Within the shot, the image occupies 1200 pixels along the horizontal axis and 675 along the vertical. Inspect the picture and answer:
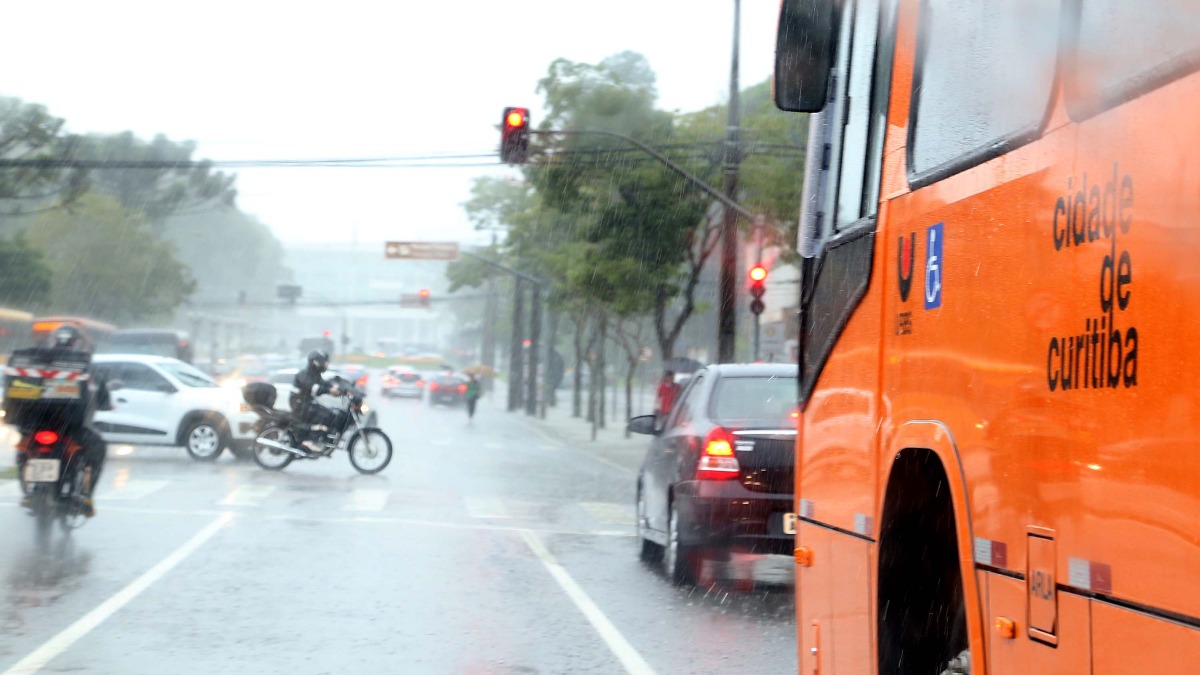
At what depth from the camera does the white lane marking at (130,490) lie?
1716 cm

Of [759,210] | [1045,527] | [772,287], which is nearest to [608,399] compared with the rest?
[772,287]

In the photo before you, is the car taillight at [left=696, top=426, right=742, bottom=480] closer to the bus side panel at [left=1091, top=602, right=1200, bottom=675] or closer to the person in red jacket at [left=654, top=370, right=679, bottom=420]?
the bus side panel at [left=1091, top=602, right=1200, bottom=675]

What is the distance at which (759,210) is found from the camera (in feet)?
104

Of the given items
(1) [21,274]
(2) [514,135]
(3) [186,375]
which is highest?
(1) [21,274]

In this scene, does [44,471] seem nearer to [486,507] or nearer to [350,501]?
[350,501]

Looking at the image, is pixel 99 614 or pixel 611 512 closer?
pixel 99 614

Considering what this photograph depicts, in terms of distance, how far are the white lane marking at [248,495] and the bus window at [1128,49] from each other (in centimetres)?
1484

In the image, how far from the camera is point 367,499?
709 inches

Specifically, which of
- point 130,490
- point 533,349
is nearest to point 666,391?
point 130,490

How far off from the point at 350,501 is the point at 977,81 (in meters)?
14.8

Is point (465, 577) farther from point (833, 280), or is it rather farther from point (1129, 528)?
point (1129, 528)

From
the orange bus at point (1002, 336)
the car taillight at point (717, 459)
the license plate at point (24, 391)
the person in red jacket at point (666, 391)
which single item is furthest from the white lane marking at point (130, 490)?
the orange bus at point (1002, 336)

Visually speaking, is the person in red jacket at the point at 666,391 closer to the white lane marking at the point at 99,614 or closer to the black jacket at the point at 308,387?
the black jacket at the point at 308,387

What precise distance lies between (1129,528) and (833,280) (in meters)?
2.45
